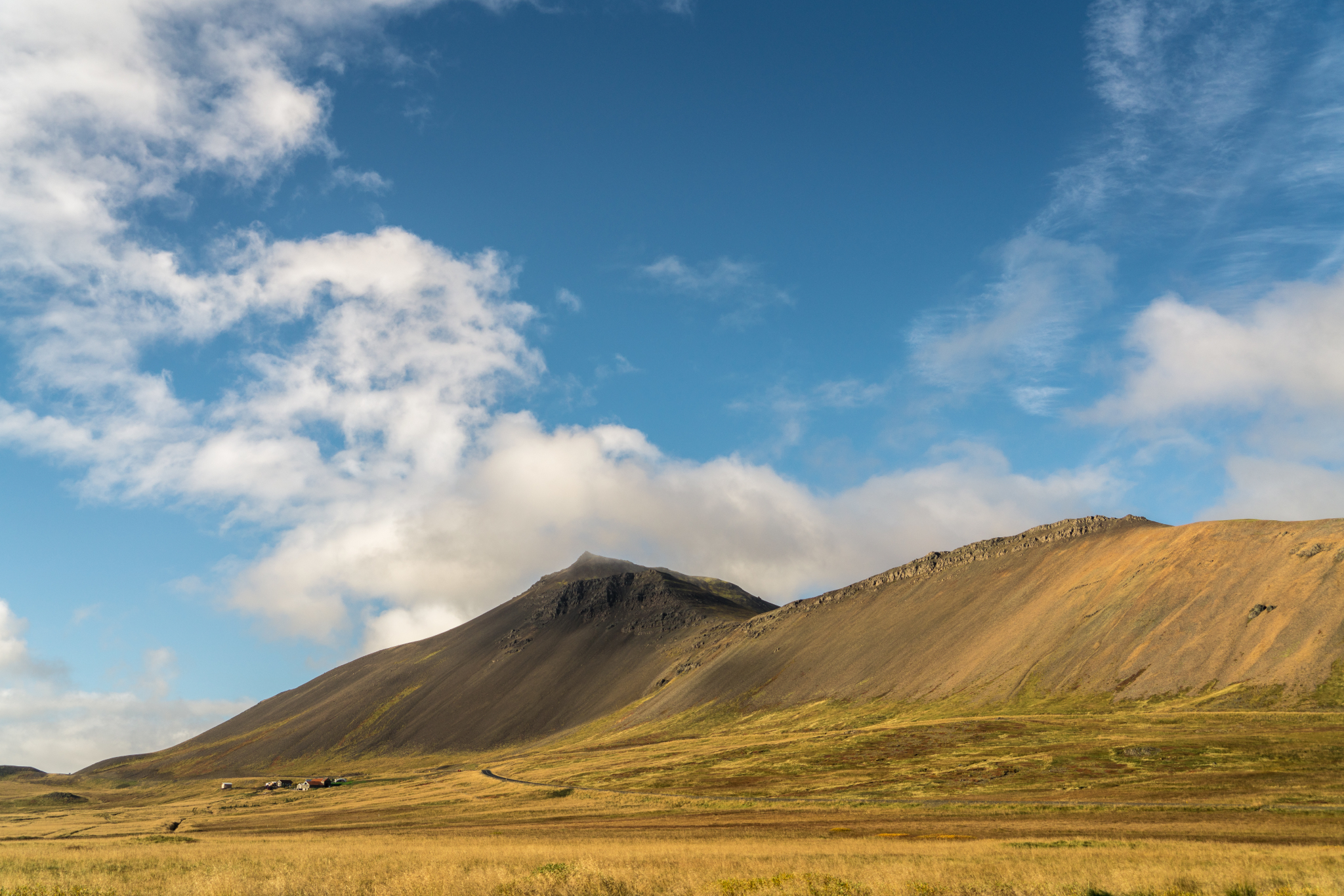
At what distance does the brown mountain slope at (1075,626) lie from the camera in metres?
97.4

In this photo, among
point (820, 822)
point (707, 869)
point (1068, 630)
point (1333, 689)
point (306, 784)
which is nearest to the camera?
point (707, 869)

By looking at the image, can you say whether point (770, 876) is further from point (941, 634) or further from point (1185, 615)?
point (941, 634)

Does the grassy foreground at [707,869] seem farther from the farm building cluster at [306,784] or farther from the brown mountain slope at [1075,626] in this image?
the farm building cluster at [306,784]

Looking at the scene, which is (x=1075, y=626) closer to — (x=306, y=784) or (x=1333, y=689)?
(x=1333, y=689)

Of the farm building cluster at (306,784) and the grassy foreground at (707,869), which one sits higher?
the grassy foreground at (707,869)

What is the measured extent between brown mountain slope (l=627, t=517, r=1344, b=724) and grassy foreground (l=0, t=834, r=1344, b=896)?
254 ft

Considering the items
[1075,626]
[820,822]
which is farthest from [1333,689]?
[820,822]

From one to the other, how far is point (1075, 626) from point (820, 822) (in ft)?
307

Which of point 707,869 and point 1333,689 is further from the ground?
point 707,869

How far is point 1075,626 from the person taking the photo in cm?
12431

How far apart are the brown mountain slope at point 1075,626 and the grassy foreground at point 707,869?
7754 cm

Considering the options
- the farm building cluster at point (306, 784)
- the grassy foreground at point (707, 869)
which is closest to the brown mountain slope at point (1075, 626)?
the farm building cluster at point (306, 784)

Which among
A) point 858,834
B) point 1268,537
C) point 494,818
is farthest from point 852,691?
point 858,834

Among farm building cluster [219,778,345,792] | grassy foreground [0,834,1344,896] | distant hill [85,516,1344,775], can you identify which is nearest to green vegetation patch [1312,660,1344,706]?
distant hill [85,516,1344,775]
